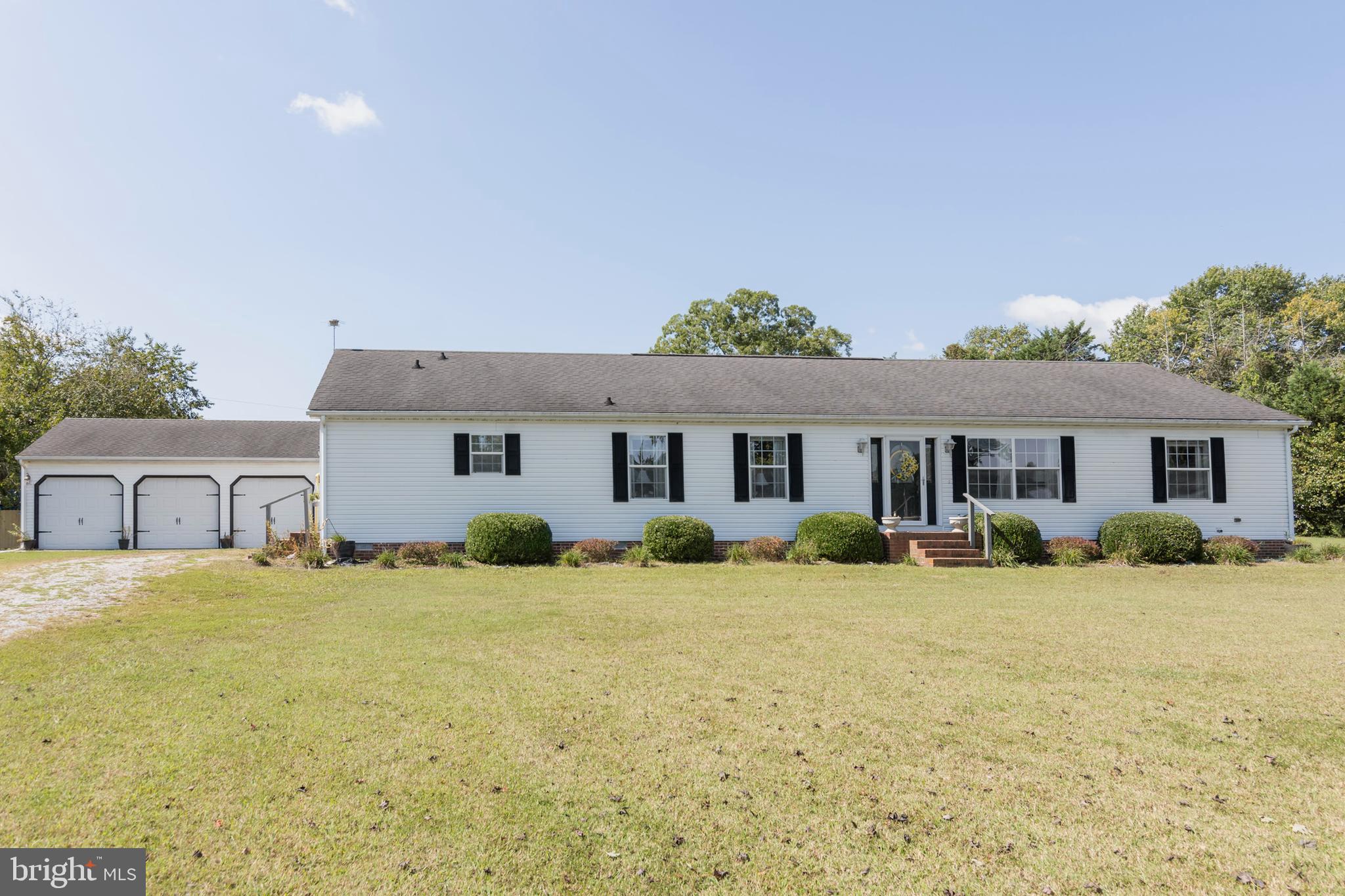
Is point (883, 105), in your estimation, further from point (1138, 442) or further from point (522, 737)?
point (522, 737)

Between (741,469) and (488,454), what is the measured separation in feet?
19.2

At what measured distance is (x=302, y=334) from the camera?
68.9 ft

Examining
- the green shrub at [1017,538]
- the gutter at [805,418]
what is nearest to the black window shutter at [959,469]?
the gutter at [805,418]

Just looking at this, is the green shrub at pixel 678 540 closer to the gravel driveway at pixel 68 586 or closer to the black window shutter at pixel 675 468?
the black window shutter at pixel 675 468

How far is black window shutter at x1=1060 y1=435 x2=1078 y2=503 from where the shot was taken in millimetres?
17141

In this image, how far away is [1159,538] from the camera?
1553 cm

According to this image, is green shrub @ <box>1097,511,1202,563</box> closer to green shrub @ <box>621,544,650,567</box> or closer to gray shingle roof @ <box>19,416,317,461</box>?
green shrub @ <box>621,544,650,567</box>

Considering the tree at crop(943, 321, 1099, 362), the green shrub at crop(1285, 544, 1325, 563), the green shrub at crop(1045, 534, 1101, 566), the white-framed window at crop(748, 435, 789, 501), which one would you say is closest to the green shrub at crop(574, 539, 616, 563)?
the white-framed window at crop(748, 435, 789, 501)

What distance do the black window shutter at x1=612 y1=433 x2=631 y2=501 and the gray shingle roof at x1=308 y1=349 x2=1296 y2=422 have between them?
66cm

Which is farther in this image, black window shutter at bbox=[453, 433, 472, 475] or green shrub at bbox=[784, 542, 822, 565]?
black window shutter at bbox=[453, 433, 472, 475]

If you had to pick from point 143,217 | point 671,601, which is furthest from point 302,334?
point 671,601

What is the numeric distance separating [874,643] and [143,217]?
61.6 ft

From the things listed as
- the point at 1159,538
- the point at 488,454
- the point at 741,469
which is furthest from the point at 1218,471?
the point at 488,454

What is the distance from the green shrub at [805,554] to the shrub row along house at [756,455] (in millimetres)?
1200
